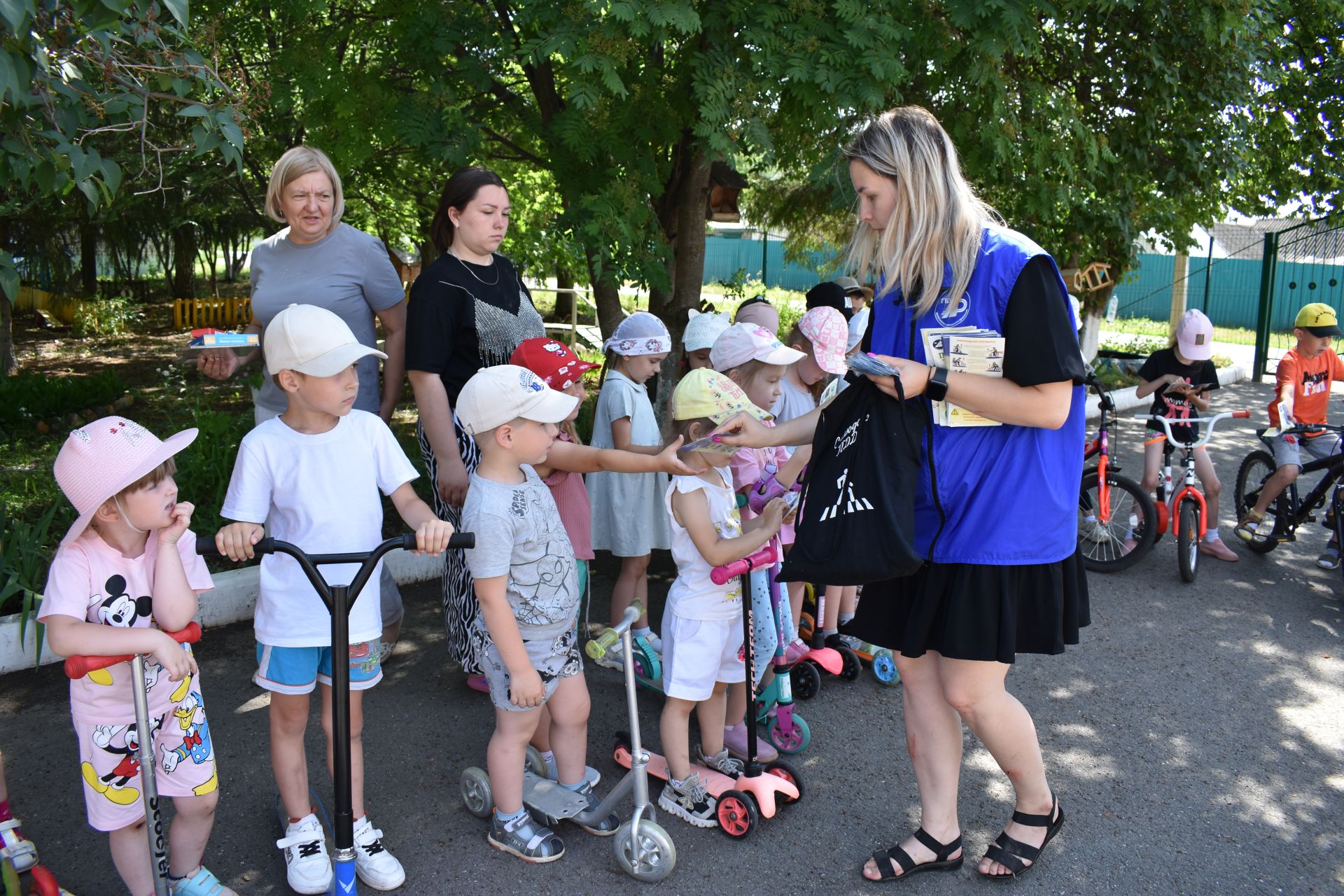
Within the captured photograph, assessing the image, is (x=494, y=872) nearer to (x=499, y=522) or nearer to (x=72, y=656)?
(x=499, y=522)

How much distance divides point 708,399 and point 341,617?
4.32 ft

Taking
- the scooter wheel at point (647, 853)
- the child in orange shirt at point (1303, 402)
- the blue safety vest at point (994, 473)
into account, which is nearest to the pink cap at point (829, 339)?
the blue safety vest at point (994, 473)

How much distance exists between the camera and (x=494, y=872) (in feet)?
10.5

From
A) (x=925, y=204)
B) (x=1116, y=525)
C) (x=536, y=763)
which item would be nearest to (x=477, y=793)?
(x=536, y=763)

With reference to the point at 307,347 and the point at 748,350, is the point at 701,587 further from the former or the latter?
the point at 307,347

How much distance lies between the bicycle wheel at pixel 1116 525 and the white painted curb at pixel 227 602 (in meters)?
3.87

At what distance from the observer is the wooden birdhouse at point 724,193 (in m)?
7.66

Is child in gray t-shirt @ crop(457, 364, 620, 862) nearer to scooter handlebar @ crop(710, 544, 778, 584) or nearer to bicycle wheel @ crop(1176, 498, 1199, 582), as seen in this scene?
scooter handlebar @ crop(710, 544, 778, 584)

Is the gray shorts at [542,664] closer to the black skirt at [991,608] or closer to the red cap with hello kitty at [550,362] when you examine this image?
the red cap with hello kitty at [550,362]

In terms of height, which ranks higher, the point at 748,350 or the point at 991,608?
the point at 748,350

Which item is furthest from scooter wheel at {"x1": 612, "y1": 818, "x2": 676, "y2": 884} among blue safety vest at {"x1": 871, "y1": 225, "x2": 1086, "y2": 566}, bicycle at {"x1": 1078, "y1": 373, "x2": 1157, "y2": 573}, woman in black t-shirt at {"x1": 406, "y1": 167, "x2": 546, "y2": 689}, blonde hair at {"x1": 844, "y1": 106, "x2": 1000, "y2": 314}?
bicycle at {"x1": 1078, "y1": 373, "x2": 1157, "y2": 573}

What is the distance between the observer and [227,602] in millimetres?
5039

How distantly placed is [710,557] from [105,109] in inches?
87.4

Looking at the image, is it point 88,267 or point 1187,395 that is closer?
point 1187,395
